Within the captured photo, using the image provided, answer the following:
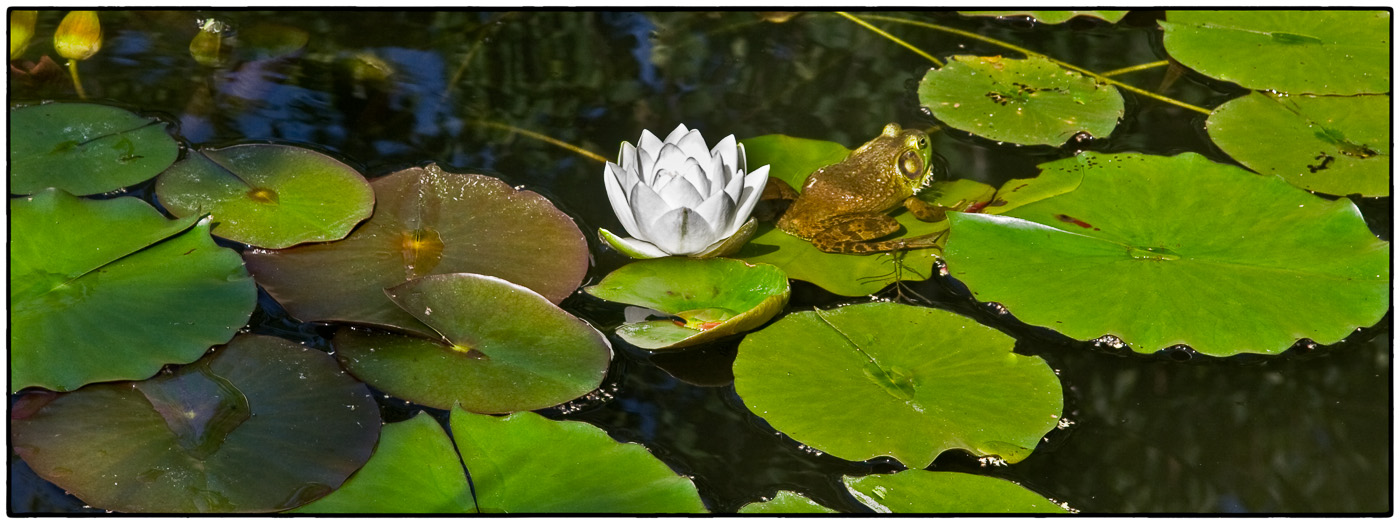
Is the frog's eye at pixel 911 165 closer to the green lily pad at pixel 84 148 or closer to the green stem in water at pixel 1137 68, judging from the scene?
the green stem in water at pixel 1137 68

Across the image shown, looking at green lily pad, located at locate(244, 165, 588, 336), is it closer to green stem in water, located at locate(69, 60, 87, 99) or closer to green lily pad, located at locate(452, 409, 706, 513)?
green lily pad, located at locate(452, 409, 706, 513)

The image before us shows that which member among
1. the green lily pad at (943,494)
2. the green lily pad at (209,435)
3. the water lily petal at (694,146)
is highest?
the water lily petal at (694,146)

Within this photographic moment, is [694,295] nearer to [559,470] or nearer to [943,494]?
[559,470]

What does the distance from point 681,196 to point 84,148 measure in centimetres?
191

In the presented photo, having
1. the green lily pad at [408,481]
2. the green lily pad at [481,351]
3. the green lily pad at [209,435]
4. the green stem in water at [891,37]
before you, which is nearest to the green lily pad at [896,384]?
the green lily pad at [481,351]

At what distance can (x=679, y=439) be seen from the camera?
216 centimetres

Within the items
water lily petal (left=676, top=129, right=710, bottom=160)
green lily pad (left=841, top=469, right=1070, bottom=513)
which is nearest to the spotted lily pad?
water lily petal (left=676, top=129, right=710, bottom=160)

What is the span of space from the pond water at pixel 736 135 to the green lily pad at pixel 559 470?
0.38 feet

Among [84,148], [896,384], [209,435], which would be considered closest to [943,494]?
[896,384]

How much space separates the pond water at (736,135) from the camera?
212cm

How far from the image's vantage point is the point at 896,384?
2166mm

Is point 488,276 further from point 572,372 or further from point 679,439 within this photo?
point 679,439

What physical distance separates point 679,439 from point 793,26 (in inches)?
86.9

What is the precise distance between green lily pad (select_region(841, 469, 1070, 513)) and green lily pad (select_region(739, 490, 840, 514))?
11cm
